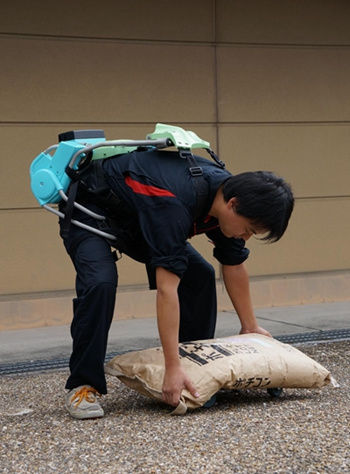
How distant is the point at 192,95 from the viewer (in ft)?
21.0

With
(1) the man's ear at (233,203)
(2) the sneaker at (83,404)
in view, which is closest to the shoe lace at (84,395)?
(2) the sneaker at (83,404)

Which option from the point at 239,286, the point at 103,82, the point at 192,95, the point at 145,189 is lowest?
the point at 239,286

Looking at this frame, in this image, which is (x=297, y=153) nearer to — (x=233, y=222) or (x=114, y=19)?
(x=114, y=19)

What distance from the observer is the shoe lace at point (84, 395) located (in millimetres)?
3326

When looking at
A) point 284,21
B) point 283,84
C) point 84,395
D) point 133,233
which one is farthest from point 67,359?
point 284,21

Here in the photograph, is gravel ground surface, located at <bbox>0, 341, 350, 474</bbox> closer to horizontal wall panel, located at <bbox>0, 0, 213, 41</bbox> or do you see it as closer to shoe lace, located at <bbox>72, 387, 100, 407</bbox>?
shoe lace, located at <bbox>72, 387, 100, 407</bbox>

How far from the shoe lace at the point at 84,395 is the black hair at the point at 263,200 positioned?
0.95m

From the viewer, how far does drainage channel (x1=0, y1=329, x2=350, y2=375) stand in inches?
178

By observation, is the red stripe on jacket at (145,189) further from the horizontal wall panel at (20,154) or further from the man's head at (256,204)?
the horizontal wall panel at (20,154)

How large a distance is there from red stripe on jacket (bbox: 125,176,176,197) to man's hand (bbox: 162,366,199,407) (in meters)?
0.68

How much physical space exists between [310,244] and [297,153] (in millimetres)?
746

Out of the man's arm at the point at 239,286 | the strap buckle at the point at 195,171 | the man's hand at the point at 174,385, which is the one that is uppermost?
the strap buckle at the point at 195,171

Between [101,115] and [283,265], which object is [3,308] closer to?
[101,115]

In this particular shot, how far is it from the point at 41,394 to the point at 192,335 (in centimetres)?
78
